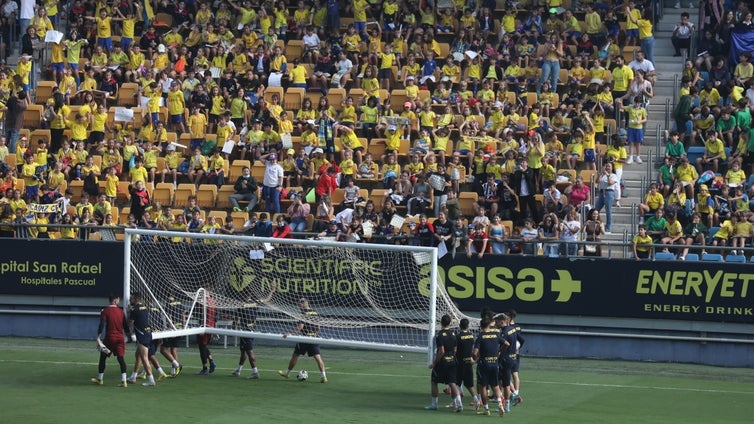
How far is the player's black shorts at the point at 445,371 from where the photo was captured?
22297 millimetres

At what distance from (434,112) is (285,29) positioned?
5.68 meters

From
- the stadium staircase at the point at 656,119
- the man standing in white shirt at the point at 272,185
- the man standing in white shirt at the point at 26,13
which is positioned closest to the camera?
the stadium staircase at the point at 656,119

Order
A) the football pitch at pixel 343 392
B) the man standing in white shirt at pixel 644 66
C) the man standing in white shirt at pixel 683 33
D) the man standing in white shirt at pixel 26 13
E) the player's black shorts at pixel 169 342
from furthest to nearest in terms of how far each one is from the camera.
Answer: the man standing in white shirt at pixel 26 13, the man standing in white shirt at pixel 683 33, the man standing in white shirt at pixel 644 66, the player's black shorts at pixel 169 342, the football pitch at pixel 343 392

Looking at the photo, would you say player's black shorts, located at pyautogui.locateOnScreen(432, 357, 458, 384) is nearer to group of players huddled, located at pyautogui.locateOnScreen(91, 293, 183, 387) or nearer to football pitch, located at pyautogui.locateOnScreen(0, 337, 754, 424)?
football pitch, located at pyautogui.locateOnScreen(0, 337, 754, 424)

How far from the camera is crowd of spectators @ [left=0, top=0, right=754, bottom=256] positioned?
99.3ft

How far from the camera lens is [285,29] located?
121 feet

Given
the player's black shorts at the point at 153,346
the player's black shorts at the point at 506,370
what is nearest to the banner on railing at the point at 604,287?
the player's black shorts at the point at 506,370

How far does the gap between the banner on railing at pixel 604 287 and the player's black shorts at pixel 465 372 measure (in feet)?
20.6

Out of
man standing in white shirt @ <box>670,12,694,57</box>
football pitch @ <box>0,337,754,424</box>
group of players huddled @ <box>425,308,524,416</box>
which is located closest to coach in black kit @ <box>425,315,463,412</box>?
group of players huddled @ <box>425,308,524,416</box>

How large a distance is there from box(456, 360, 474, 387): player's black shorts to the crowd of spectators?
21.3 feet

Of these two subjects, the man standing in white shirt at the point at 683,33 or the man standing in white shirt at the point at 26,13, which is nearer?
the man standing in white shirt at the point at 683,33

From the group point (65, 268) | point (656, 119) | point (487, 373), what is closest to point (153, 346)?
point (65, 268)

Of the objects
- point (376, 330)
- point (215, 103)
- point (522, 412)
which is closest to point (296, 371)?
point (376, 330)

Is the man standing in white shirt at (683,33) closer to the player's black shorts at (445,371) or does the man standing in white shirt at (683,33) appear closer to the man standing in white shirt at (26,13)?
the player's black shorts at (445,371)
